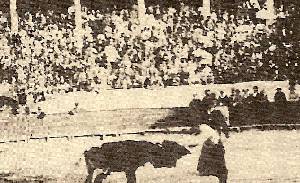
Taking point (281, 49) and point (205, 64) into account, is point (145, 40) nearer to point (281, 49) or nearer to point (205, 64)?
point (205, 64)

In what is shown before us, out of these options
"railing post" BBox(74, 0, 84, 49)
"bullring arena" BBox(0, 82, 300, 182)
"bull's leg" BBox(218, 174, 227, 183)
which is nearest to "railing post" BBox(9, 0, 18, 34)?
"railing post" BBox(74, 0, 84, 49)

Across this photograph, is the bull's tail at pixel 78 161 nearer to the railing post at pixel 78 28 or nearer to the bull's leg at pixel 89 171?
the bull's leg at pixel 89 171

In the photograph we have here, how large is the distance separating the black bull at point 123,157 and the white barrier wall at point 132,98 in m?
0.15

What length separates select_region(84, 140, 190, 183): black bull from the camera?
1780mm

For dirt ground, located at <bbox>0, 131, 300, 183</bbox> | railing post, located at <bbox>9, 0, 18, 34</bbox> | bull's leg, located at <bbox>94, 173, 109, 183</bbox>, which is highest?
railing post, located at <bbox>9, 0, 18, 34</bbox>

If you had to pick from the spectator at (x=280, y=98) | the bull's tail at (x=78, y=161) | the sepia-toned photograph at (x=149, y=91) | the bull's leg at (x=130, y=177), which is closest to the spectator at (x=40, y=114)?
the sepia-toned photograph at (x=149, y=91)

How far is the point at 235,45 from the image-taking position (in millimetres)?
1899

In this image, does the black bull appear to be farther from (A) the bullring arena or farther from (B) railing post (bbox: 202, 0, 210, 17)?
(B) railing post (bbox: 202, 0, 210, 17)

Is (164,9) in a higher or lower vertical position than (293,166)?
higher

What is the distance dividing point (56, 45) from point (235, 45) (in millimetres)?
694

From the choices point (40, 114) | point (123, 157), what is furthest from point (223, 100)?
point (40, 114)

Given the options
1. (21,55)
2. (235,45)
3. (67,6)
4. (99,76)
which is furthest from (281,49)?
(21,55)

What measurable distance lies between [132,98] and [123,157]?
223 millimetres

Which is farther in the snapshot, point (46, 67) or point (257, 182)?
point (46, 67)
